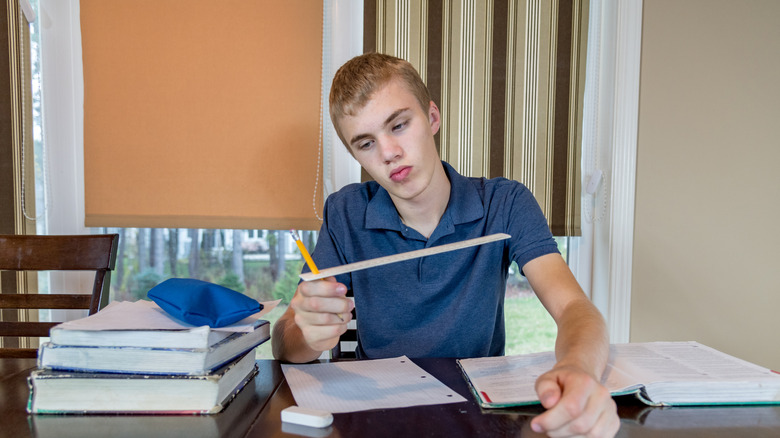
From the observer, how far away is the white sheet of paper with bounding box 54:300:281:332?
2.46 ft

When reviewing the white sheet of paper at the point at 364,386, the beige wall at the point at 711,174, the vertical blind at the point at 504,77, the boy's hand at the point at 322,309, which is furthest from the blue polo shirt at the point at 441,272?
the beige wall at the point at 711,174

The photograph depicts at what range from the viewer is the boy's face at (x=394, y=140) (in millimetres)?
1207

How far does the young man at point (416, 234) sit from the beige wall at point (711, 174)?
97 cm

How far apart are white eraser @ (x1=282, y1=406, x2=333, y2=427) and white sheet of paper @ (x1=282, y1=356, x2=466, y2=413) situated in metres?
0.05

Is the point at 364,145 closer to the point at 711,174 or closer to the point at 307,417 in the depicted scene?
the point at 307,417

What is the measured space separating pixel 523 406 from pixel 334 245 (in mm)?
749

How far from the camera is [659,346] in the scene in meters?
1.04

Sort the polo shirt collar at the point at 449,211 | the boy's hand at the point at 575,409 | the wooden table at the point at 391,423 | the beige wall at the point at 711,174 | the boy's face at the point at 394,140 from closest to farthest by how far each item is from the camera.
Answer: the boy's hand at the point at 575,409 < the wooden table at the point at 391,423 < the boy's face at the point at 394,140 < the polo shirt collar at the point at 449,211 < the beige wall at the point at 711,174

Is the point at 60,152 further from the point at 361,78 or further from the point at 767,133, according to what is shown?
the point at 767,133

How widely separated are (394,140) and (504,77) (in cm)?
100

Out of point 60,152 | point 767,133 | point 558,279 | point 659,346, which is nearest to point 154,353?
point 558,279

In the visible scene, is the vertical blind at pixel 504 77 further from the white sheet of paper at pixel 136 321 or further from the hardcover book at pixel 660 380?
the white sheet of paper at pixel 136 321

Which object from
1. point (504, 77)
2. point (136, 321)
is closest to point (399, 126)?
point (136, 321)

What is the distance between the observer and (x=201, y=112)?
2.02 metres
